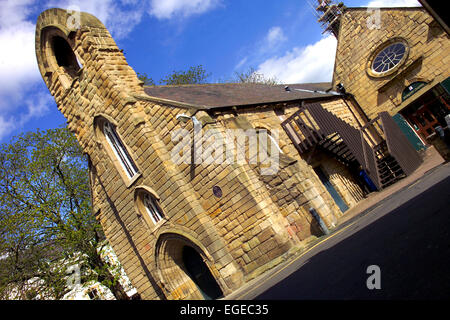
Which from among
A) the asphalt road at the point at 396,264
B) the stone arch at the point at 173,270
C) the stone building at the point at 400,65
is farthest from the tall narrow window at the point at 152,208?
the stone building at the point at 400,65

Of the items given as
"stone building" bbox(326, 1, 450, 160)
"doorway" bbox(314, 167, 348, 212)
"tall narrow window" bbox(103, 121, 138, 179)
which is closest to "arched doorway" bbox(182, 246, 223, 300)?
"tall narrow window" bbox(103, 121, 138, 179)

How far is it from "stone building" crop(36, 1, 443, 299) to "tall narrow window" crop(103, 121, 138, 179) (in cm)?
4

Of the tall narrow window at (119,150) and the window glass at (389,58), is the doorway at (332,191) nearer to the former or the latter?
the tall narrow window at (119,150)

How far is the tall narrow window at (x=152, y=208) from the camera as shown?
40.8ft

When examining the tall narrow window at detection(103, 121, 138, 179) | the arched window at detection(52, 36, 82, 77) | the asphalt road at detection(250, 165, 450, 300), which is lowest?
the asphalt road at detection(250, 165, 450, 300)

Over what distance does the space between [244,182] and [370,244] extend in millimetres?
5675

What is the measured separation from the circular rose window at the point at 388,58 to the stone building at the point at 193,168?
5.41m

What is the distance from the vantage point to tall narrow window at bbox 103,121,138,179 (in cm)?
1294

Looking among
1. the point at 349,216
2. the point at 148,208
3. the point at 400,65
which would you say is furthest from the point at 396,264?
the point at 400,65

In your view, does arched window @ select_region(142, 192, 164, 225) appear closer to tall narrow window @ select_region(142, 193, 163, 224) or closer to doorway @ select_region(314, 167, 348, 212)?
tall narrow window @ select_region(142, 193, 163, 224)
